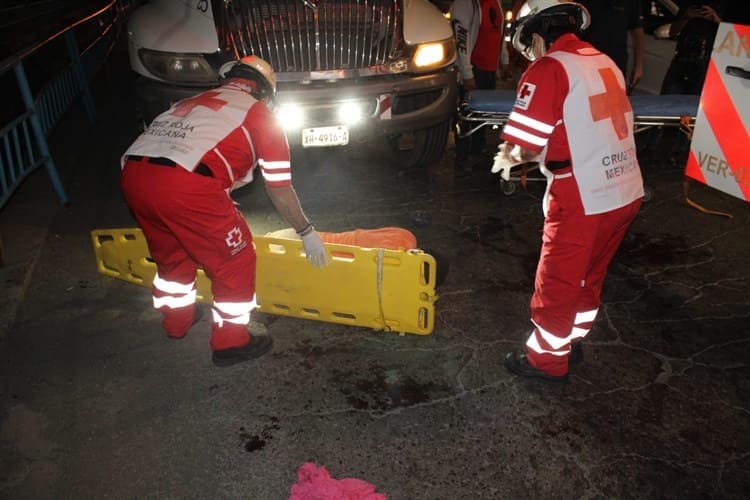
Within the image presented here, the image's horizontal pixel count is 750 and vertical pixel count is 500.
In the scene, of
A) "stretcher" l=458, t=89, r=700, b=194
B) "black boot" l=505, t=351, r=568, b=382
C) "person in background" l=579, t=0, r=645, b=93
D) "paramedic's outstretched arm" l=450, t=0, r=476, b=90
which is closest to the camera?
"black boot" l=505, t=351, r=568, b=382

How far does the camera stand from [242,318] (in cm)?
313

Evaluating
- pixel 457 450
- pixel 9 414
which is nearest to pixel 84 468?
pixel 9 414

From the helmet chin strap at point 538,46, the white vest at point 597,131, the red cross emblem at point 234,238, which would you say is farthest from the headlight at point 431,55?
the red cross emblem at point 234,238

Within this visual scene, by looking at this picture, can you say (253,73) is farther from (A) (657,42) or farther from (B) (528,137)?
(A) (657,42)

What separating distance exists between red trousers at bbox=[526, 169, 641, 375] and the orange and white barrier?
5.53 feet

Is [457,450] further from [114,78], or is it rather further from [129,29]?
[114,78]

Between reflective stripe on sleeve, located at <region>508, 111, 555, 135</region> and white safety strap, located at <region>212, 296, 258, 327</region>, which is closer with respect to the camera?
reflective stripe on sleeve, located at <region>508, 111, 555, 135</region>

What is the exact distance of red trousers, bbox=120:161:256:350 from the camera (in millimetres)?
2779

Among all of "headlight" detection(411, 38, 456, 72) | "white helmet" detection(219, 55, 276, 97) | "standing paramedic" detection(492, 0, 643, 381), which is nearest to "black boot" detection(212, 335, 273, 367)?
"white helmet" detection(219, 55, 276, 97)

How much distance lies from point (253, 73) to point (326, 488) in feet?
6.84

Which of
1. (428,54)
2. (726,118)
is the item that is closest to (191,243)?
(428,54)

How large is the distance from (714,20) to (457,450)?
17.7 ft

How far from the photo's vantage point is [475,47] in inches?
248

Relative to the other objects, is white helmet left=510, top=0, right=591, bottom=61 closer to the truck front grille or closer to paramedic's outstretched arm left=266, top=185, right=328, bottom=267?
paramedic's outstretched arm left=266, top=185, right=328, bottom=267
